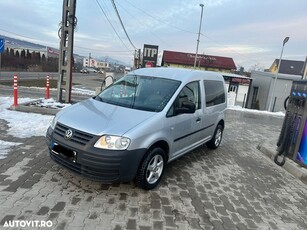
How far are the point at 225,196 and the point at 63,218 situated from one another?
2.51 meters

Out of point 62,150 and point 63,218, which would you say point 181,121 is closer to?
point 62,150

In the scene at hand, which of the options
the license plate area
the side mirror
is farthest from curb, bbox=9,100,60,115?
the side mirror

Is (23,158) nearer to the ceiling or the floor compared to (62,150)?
nearer to the floor

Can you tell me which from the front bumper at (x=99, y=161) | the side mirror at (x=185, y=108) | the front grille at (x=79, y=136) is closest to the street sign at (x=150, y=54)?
the side mirror at (x=185, y=108)

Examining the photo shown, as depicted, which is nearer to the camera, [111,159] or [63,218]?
[63,218]

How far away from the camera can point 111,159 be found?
338 centimetres

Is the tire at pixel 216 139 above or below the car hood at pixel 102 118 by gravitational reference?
Result: below

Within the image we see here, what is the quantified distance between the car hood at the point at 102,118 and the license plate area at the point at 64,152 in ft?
1.12

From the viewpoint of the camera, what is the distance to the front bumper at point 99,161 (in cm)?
339

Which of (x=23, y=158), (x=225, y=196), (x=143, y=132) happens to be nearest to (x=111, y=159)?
(x=143, y=132)

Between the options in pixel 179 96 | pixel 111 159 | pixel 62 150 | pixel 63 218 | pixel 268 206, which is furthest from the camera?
pixel 179 96

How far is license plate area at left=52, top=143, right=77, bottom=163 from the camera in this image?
3.54m

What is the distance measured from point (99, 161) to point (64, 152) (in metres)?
0.64

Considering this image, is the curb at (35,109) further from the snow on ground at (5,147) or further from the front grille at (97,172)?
the front grille at (97,172)
